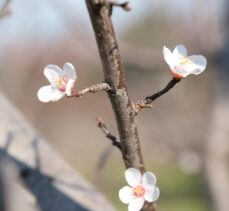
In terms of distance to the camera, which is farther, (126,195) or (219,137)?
(219,137)

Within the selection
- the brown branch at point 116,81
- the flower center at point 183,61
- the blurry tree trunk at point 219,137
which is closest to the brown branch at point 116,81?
the brown branch at point 116,81

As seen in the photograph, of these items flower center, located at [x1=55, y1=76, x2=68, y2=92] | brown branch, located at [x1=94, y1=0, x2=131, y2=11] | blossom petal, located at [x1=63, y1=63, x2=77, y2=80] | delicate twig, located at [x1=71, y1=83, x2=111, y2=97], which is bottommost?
delicate twig, located at [x1=71, y1=83, x2=111, y2=97]

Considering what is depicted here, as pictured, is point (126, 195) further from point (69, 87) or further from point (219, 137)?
point (219, 137)

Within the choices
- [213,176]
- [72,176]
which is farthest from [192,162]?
[72,176]

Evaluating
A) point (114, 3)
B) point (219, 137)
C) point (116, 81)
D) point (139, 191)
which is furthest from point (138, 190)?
point (219, 137)

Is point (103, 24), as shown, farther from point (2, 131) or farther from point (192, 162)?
point (192, 162)

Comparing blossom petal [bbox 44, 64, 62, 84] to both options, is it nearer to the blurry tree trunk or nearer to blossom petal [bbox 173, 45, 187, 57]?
blossom petal [bbox 173, 45, 187, 57]

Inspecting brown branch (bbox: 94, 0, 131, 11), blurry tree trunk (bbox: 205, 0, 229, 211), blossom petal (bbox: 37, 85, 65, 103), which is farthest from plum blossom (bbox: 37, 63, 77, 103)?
blurry tree trunk (bbox: 205, 0, 229, 211)
